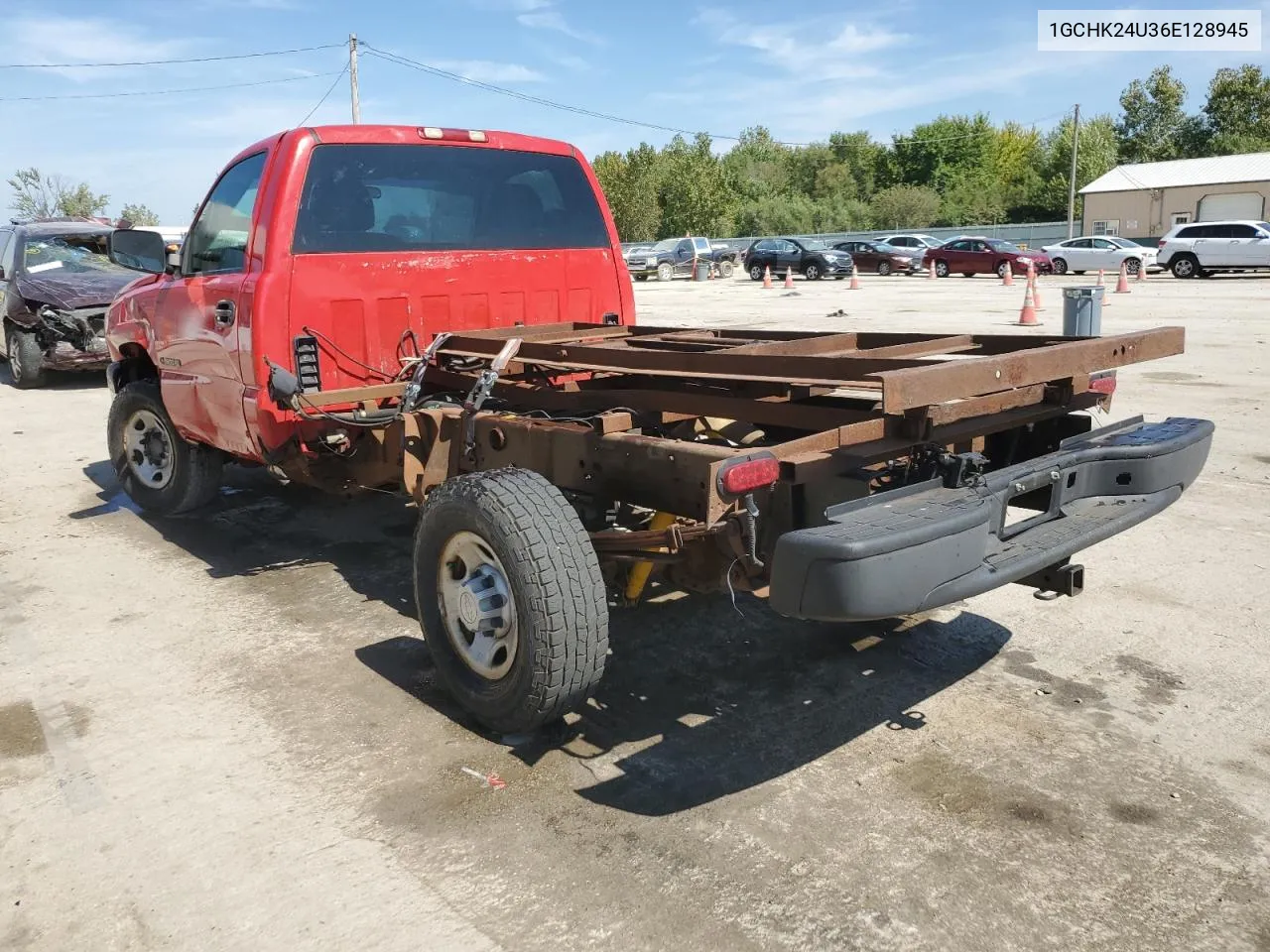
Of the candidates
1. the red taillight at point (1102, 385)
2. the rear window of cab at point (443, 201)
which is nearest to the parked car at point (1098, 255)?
the rear window of cab at point (443, 201)

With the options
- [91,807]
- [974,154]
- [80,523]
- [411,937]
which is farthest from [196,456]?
[974,154]

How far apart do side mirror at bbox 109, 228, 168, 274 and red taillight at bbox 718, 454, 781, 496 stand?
13.4 feet

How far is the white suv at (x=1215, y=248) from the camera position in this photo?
1103 inches

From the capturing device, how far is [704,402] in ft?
11.7

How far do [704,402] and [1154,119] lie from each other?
9076 cm

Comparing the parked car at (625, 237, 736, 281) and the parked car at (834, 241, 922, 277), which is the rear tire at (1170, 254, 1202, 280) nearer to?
the parked car at (834, 241, 922, 277)

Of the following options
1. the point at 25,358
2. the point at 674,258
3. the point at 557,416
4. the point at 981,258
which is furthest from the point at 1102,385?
the point at 674,258

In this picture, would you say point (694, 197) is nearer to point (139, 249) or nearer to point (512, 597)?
point (139, 249)

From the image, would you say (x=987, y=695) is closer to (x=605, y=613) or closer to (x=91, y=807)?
(x=605, y=613)

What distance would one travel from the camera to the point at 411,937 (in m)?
2.53

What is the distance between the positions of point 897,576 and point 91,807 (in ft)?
8.30

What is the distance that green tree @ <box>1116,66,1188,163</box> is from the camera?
7762 centimetres

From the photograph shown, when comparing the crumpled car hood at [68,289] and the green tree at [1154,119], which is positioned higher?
the green tree at [1154,119]

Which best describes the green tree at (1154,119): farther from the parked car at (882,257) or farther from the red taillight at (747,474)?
the red taillight at (747,474)
